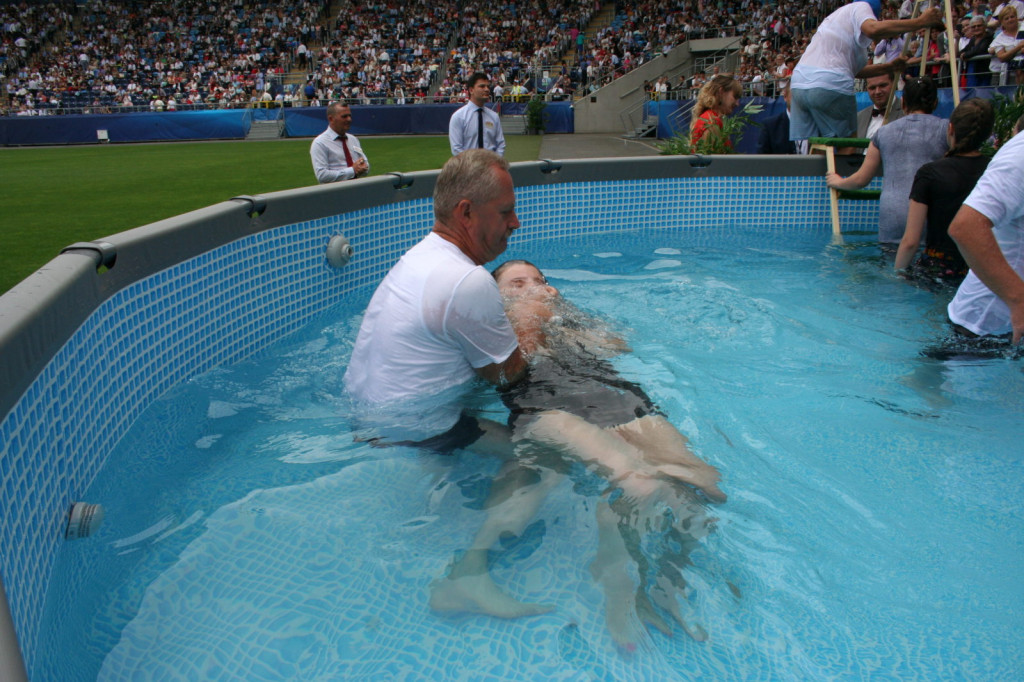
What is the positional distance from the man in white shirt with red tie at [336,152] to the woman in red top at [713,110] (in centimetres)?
361

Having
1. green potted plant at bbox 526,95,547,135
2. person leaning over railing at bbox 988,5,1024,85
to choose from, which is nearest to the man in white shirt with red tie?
person leaning over railing at bbox 988,5,1024,85

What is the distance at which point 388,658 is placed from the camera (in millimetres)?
1829

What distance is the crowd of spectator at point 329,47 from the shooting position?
91.9ft

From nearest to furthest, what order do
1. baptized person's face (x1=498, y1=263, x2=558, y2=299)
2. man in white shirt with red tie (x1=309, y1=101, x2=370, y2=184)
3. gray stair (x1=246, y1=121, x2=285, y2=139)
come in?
baptized person's face (x1=498, y1=263, x2=558, y2=299), man in white shirt with red tie (x1=309, y1=101, x2=370, y2=184), gray stair (x1=246, y1=121, x2=285, y2=139)

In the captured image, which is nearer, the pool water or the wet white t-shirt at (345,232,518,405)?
the pool water

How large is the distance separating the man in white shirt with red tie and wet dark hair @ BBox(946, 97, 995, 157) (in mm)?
4844

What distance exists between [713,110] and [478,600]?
6.93m

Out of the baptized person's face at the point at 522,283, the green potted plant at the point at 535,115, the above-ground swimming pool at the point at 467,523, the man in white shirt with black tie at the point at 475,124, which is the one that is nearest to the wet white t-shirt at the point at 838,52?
the man in white shirt with black tie at the point at 475,124

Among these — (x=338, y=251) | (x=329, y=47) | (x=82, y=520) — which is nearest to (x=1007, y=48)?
(x=338, y=251)

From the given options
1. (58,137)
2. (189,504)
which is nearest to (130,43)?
(58,137)

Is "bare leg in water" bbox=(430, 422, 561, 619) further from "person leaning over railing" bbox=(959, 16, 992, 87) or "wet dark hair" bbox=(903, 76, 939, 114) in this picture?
"person leaning over railing" bbox=(959, 16, 992, 87)

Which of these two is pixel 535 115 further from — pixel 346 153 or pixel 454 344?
pixel 454 344

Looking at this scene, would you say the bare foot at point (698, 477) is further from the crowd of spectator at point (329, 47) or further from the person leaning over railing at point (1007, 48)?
the crowd of spectator at point (329, 47)

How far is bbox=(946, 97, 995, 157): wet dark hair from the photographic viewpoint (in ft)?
12.2
